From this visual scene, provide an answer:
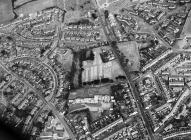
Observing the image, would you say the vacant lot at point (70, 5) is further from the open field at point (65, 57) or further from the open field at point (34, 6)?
the open field at point (65, 57)

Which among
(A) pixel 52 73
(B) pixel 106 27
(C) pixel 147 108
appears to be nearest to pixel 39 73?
(A) pixel 52 73

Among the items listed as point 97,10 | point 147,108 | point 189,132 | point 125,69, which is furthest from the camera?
point 97,10

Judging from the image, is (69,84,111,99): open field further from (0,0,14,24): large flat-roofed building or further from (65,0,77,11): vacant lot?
(0,0,14,24): large flat-roofed building

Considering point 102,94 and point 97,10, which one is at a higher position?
point 97,10

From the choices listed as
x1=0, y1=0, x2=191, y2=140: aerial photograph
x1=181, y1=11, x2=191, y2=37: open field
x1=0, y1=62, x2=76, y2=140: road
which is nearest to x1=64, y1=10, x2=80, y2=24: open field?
x1=0, y1=0, x2=191, y2=140: aerial photograph

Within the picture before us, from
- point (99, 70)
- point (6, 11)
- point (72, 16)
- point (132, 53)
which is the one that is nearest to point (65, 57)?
point (99, 70)

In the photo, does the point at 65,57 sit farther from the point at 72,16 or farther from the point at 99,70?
the point at 72,16

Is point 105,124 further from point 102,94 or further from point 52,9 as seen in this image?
point 52,9
